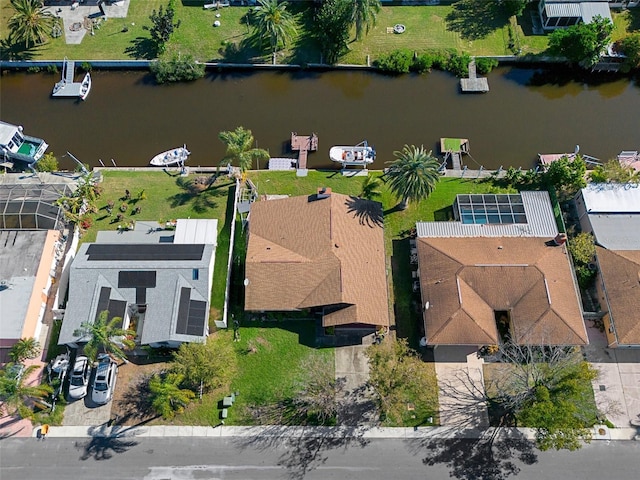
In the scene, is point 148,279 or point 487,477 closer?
point 487,477

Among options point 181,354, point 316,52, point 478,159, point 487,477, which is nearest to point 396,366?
point 487,477

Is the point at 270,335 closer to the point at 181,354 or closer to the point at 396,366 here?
the point at 181,354

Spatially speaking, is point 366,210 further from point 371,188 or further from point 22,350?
point 22,350

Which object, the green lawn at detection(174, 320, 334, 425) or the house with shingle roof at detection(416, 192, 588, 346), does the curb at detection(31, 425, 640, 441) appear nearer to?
the green lawn at detection(174, 320, 334, 425)

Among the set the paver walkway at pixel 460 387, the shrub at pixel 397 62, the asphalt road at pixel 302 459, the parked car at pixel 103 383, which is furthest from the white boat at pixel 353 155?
the parked car at pixel 103 383

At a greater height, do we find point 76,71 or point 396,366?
point 76,71

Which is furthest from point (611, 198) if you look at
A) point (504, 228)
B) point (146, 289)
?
point (146, 289)

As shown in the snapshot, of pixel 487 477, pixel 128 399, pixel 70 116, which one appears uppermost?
pixel 70 116
